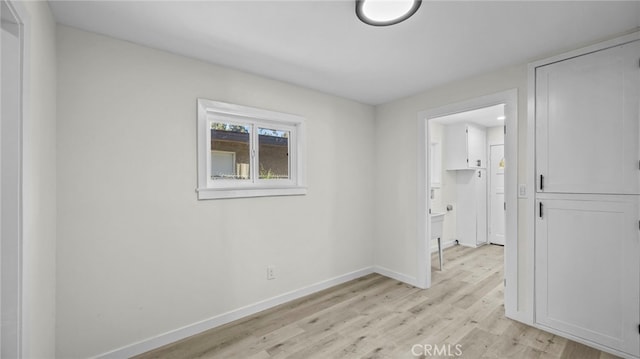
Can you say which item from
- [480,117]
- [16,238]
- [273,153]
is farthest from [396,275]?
[16,238]

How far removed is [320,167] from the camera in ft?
10.7

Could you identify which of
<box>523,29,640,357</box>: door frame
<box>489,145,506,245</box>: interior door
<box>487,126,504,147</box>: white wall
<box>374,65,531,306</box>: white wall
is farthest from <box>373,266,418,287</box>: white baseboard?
<box>487,126,504,147</box>: white wall

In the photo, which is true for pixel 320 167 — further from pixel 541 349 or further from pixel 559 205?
pixel 541 349

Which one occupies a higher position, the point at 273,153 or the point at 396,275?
the point at 273,153

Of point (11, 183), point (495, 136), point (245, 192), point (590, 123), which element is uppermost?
point (495, 136)

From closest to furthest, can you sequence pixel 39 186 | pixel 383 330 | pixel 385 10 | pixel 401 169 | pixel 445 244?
1. pixel 39 186
2. pixel 385 10
3. pixel 383 330
4. pixel 401 169
5. pixel 445 244

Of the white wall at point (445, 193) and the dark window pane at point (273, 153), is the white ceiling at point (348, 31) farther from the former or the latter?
the white wall at point (445, 193)

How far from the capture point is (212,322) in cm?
242

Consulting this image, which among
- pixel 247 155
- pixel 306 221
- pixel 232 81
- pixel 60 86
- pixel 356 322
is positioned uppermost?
pixel 232 81

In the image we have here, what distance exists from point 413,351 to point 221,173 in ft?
7.29

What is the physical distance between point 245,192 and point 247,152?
431mm

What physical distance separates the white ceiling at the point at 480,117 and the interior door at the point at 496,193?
1.98ft

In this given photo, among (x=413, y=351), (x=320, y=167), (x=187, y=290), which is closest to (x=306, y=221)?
(x=320, y=167)

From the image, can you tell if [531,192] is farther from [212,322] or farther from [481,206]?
[481,206]
